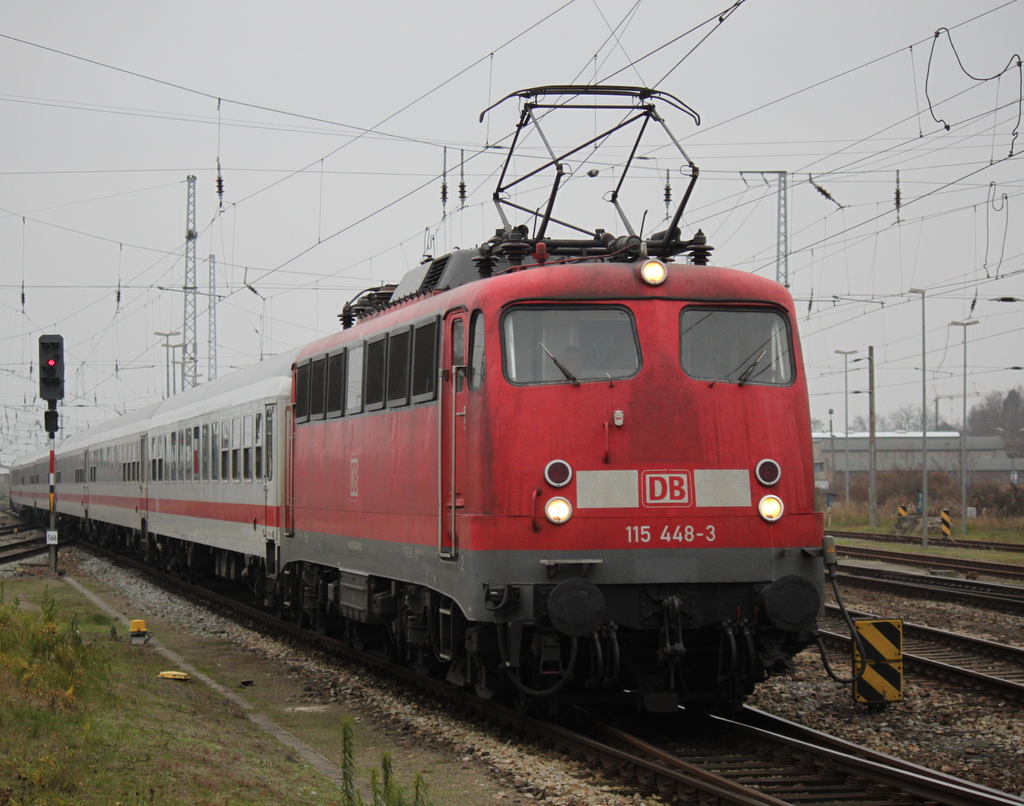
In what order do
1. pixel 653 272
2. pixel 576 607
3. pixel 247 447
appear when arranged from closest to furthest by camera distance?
pixel 576 607 → pixel 653 272 → pixel 247 447

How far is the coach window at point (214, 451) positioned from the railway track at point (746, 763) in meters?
11.7

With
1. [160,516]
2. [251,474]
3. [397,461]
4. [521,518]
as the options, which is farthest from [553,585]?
[160,516]

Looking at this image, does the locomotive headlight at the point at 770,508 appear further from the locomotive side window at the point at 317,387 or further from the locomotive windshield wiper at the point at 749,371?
the locomotive side window at the point at 317,387

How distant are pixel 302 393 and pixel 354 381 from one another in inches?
91.9

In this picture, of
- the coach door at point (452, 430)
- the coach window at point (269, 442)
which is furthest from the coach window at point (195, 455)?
the coach door at point (452, 430)

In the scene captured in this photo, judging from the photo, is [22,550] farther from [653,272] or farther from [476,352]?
[653,272]

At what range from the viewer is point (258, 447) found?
17719 millimetres

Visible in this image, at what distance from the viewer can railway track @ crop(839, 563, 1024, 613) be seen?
18281 mm

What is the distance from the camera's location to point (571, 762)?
8523 mm

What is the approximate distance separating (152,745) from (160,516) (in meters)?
20.3

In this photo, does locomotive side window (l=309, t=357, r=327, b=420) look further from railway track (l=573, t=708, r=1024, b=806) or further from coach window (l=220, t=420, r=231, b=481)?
coach window (l=220, t=420, r=231, b=481)

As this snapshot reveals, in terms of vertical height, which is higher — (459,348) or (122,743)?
(459,348)

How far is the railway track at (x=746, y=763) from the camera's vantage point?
7.22m

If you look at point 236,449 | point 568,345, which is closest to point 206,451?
point 236,449
